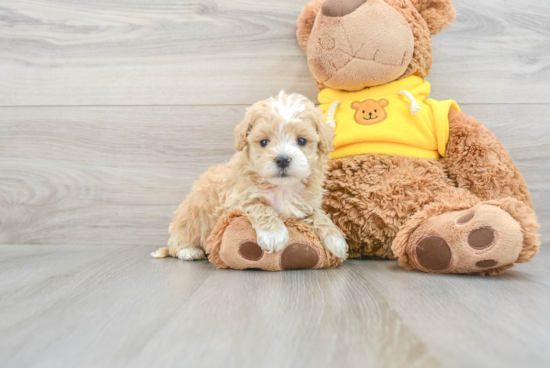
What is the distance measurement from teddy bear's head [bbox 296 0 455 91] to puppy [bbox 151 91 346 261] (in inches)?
7.6

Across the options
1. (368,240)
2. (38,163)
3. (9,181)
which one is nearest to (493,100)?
(368,240)

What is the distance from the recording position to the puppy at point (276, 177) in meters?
0.98

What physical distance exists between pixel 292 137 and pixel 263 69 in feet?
1.95

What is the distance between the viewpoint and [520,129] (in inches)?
57.5

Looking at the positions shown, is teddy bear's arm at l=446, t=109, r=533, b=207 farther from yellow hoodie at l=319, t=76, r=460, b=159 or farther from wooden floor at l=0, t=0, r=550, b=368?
wooden floor at l=0, t=0, r=550, b=368

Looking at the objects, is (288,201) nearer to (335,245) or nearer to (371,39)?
(335,245)

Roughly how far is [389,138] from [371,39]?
290mm

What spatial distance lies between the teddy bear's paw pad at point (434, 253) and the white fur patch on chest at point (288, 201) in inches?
12.4

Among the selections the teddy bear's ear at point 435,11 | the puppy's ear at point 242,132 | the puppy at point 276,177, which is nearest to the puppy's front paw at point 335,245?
the puppy at point 276,177

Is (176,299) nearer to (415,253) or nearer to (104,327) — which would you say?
(104,327)

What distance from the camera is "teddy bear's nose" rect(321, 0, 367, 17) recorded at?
1.15 m

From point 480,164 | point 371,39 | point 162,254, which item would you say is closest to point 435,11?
point 371,39

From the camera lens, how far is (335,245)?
104cm

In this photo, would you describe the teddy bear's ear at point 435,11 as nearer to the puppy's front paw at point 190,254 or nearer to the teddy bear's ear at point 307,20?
the teddy bear's ear at point 307,20
